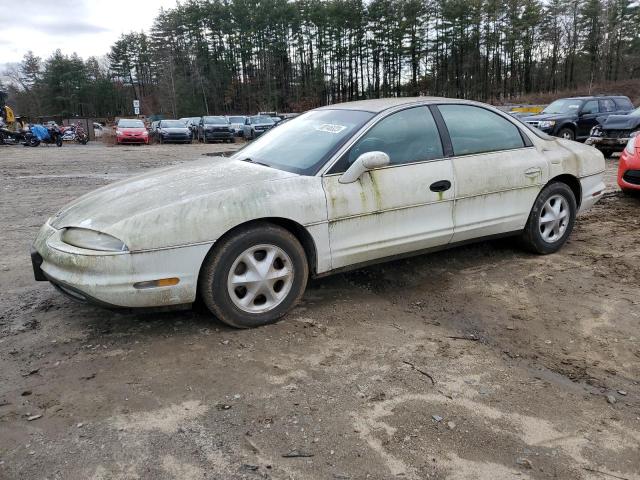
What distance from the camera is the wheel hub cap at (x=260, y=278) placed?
11.2 feet

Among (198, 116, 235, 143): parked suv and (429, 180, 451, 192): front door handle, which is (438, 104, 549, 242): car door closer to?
(429, 180, 451, 192): front door handle

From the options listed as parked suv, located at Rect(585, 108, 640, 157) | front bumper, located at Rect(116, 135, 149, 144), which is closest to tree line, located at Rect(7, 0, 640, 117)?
front bumper, located at Rect(116, 135, 149, 144)

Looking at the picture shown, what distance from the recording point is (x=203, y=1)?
66.2 m

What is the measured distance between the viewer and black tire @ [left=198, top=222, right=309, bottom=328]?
3318 millimetres

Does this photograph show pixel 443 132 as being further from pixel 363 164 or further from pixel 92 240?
pixel 92 240

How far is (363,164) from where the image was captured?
3662 mm

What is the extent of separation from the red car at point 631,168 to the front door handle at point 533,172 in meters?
3.29

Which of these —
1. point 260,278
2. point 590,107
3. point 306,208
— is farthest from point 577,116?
point 260,278

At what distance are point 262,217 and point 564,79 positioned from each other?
67.8 m

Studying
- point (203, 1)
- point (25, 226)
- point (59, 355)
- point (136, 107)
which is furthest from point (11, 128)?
point (203, 1)

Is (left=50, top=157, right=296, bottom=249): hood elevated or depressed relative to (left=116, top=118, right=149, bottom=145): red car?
depressed

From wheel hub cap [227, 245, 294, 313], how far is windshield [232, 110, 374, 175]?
0.67m

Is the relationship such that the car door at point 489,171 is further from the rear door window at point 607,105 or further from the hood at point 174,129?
the hood at point 174,129

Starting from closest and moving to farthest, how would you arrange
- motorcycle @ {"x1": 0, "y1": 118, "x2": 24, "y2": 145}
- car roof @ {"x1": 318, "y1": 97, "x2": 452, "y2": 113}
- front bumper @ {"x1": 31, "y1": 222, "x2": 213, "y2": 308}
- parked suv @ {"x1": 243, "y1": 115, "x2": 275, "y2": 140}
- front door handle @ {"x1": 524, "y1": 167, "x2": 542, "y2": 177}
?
front bumper @ {"x1": 31, "y1": 222, "x2": 213, "y2": 308} < car roof @ {"x1": 318, "y1": 97, "x2": 452, "y2": 113} < front door handle @ {"x1": 524, "y1": 167, "x2": 542, "y2": 177} < motorcycle @ {"x1": 0, "y1": 118, "x2": 24, "y2": 145} < parked suv @ {"x1": 243, "y1": 115, "x2": 275, "y2": 140}
